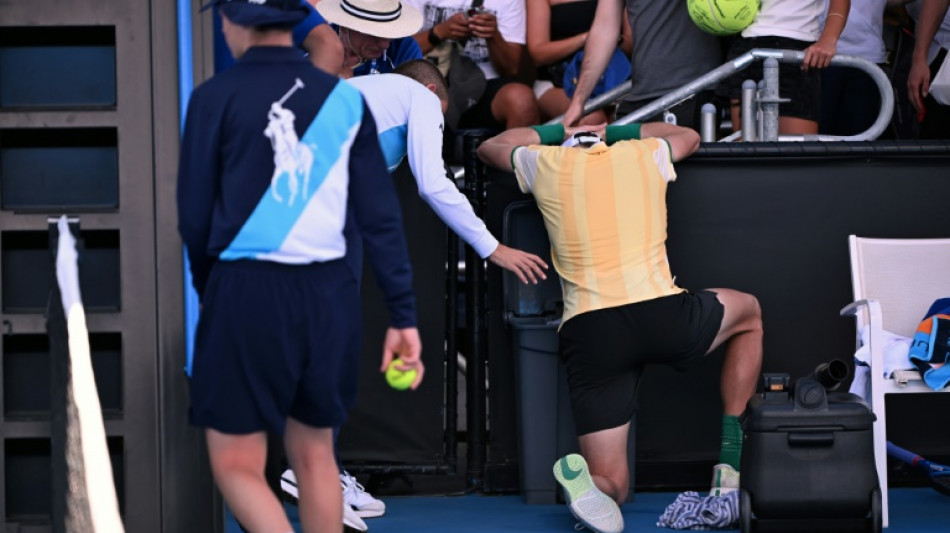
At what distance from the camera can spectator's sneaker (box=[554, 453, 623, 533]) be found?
5188 mm

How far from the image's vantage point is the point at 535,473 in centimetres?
580

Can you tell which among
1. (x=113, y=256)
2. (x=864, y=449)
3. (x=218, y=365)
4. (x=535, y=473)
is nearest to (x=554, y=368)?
(x=535, y=473)

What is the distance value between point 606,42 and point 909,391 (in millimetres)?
2098

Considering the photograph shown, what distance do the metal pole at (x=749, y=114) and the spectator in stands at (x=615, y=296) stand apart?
0.76 metres

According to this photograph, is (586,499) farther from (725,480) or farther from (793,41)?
(793,41)

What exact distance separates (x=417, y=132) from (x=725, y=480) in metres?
1.66

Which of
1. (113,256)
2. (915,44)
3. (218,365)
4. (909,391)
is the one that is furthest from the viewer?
(915,44)

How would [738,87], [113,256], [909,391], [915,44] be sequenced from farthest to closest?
[915,44] → [738,87] → [909,391] → [113,256]

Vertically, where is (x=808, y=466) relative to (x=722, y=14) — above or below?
below

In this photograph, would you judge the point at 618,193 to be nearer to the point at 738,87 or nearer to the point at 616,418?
the point at 616,418

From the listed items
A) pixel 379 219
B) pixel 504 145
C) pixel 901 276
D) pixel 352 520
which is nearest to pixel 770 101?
pixel 901 276

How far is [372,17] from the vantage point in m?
5.67

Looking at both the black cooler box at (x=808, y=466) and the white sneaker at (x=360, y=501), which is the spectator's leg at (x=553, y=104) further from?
the black cooler box at (x=808, y=466)

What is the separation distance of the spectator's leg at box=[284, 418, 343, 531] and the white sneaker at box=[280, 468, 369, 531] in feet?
3.03
